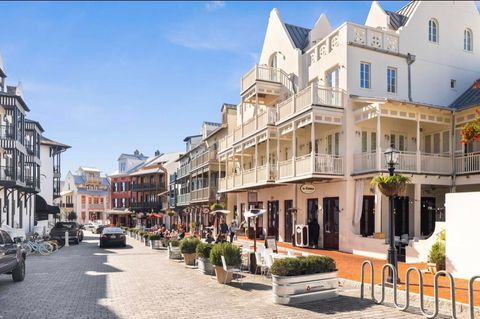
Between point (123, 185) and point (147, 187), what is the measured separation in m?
8.73

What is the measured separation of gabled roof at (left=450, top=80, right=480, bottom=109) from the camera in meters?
21.8

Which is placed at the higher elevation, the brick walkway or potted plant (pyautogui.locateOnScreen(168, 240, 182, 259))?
the brick walkway

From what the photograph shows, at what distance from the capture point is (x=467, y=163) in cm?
2027

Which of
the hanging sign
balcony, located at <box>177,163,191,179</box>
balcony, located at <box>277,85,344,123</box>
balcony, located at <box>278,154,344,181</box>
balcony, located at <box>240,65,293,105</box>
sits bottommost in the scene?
the hanging sign

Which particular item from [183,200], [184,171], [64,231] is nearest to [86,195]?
[184,171]

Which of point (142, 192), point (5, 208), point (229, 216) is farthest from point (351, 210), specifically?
point (142, 192)

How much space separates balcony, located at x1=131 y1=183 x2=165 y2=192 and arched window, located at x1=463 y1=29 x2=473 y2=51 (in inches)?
2278

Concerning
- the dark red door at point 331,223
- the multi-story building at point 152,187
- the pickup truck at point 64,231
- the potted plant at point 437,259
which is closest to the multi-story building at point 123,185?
the multi-story building at point 152,187

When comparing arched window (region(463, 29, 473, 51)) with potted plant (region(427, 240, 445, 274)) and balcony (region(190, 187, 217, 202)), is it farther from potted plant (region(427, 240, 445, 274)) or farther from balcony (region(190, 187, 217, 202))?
balcony (region(190, 187, 217, 202))

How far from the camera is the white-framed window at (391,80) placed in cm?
2212

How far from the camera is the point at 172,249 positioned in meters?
19.9

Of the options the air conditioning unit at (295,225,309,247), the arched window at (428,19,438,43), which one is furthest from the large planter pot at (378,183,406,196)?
the arched window at (428,19,438,43)

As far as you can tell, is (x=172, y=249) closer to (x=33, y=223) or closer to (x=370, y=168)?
(x=370, y=168)

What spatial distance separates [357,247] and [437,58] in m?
11.5
